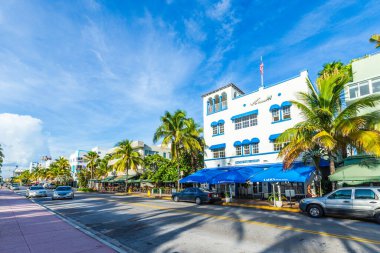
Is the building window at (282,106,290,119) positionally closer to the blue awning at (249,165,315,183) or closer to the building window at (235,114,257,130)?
the building window at (235,114,257,130)

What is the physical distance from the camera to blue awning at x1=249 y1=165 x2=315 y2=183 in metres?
17.7

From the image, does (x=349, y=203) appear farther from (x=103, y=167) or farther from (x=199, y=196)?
(x=103, y=167)

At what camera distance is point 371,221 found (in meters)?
12.1

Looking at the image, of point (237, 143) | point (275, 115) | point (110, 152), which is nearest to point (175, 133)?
point (237, 143)

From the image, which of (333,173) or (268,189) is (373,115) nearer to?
(333,173)

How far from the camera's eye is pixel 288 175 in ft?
60.2

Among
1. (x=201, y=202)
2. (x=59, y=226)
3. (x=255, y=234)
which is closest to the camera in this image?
(x=255, y=234)

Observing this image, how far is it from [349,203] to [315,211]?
1806 millimetres

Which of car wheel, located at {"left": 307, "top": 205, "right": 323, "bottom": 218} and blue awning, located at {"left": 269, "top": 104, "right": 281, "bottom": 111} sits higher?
blue awning, located at {"left": 269, "top": 104, "right": 281, "bottom": 111}

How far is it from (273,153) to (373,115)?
9.37 metres

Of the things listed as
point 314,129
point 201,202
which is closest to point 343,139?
point 314,129

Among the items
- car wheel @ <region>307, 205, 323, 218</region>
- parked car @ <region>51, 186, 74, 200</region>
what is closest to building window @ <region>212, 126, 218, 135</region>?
car wheel @ <region>307, 205, 323, 218</region>

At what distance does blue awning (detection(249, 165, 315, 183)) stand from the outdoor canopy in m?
2.14

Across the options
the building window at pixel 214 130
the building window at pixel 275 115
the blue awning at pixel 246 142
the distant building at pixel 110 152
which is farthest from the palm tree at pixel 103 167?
the building window at pixel 275 115
